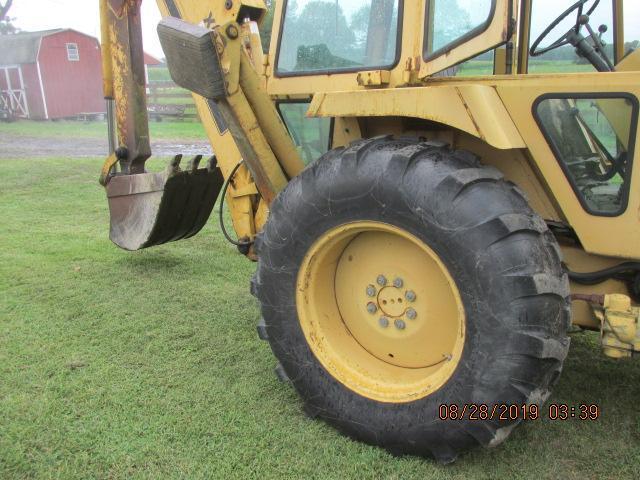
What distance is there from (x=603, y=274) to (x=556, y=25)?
1.34 metres

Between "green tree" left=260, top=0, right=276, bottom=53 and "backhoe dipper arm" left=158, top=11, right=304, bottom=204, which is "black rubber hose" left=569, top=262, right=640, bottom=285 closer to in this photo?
"backhoe dipper arm" left=158, top=11, right=304, bottom=204

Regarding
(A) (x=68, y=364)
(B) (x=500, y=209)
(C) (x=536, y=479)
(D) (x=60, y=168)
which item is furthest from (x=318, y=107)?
(D) (x=60, y=168)

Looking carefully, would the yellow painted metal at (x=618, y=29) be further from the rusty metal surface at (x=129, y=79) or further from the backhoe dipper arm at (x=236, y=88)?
the rusty metal surface at (x=129, y=79)

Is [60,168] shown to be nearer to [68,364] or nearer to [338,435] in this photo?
[68,364]

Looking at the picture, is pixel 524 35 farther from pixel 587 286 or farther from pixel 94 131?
pixel 94 131

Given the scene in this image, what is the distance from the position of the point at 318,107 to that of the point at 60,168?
769 cm

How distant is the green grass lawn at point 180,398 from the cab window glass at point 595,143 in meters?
1.02

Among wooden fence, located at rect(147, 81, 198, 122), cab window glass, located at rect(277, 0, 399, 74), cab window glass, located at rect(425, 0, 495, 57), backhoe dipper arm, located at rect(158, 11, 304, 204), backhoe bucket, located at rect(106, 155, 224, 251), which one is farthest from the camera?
wooden fence, located at rect(147, 81, 198, 122)

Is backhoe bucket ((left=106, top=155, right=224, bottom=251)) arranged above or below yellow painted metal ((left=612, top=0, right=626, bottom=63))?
below

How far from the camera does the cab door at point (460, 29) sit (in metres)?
2.11

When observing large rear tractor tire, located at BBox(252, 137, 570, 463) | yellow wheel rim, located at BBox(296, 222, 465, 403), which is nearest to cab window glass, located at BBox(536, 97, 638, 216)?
large rear tractor tire, located at BBox(252, 137, 570, 463)

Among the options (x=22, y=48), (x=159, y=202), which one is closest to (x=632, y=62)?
(x=159, y=202)

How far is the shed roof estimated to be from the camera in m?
25.5

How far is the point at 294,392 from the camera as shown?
9.23 ft
